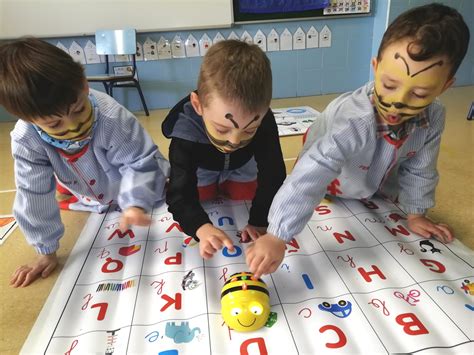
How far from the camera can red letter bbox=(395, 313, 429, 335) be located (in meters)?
0.52

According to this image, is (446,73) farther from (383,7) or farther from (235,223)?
(383,7)

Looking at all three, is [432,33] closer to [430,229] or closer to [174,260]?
[430,229]

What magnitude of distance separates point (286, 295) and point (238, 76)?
0.36 meters

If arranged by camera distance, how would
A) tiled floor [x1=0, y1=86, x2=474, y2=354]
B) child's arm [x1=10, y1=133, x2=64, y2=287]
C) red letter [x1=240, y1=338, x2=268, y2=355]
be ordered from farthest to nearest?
child's arm [x1=10, y1=133, x2=64, y2=287]
tiled floor [x1=0, y1=86, x2=474, y2=354]
red letter [x1=240, y1=338, x2=268, y2=355]

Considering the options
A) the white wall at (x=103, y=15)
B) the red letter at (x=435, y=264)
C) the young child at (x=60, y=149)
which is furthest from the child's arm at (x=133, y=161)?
the white wall at (x=103, y=15)

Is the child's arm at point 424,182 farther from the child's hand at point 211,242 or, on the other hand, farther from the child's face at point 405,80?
the child's hand at point 211,242

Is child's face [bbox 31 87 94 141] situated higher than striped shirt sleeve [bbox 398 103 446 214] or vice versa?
child's face [bbox 31 87 94 141]

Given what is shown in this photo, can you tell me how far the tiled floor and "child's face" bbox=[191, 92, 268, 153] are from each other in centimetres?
41

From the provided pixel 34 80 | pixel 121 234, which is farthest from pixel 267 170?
pixel 34 80

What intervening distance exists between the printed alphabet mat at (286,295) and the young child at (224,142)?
7cm

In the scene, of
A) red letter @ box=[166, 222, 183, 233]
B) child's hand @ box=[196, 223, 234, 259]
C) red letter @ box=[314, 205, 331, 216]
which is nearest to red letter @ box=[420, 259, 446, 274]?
red letter @ box=[314, 205, 331, 216]

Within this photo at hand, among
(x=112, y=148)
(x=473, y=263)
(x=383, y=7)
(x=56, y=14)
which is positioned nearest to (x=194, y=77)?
(x=56, y=14)

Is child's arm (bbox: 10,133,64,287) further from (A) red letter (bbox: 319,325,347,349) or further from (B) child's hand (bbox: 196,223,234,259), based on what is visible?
(A) red letter (bbox: 319,325,347,349)

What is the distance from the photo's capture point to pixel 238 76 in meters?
0.57
